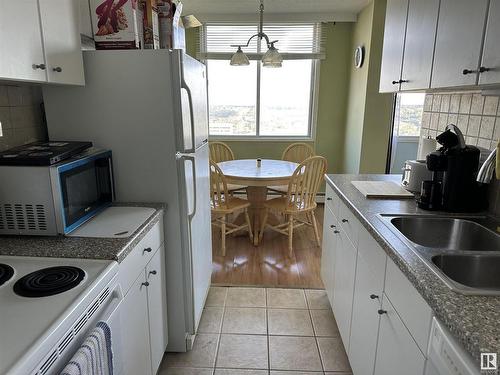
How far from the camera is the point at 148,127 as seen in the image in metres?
1.73

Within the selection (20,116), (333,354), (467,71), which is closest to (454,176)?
(467,71)

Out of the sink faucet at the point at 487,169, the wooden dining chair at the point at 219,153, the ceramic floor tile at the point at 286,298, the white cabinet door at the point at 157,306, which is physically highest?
the sink faucet at the point at 487,169

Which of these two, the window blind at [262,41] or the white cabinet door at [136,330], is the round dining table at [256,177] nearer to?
the window blind at [262,41]

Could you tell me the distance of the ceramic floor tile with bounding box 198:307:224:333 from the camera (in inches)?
88.4

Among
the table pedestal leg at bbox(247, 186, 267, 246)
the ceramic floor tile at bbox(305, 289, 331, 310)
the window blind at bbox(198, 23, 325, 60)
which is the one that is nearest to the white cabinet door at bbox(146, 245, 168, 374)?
the ceramic floor tile at bbox(305, 289, 331, 310)

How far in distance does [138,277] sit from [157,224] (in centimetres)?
32

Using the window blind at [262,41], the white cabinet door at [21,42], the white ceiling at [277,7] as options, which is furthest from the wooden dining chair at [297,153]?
the white cabinet door at [21,42]

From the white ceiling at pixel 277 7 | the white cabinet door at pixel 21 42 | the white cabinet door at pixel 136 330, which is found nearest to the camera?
the white cabinet door at pixel 21 42

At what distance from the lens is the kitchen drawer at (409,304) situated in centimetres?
99

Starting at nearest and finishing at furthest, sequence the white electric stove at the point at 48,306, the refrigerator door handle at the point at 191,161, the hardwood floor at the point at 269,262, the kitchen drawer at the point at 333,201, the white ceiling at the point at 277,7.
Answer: the white electric stove at the point at 48,306, the refrigerator door handle at the point at 191,161, the kitchen drawer at the point at 333,201, the hardwood floor at the point at 269,262, the white ceiling at the point at 277,7

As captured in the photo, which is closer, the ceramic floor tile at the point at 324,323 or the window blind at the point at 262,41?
the ceramic floor tile at the point at 324,323

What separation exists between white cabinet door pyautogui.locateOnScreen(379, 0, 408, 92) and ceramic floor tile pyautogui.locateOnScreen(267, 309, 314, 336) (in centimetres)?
156

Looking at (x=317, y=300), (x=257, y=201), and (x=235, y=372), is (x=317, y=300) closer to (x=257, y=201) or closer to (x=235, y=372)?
(x=235, y=372)

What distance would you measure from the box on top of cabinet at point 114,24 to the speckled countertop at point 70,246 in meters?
0.92
